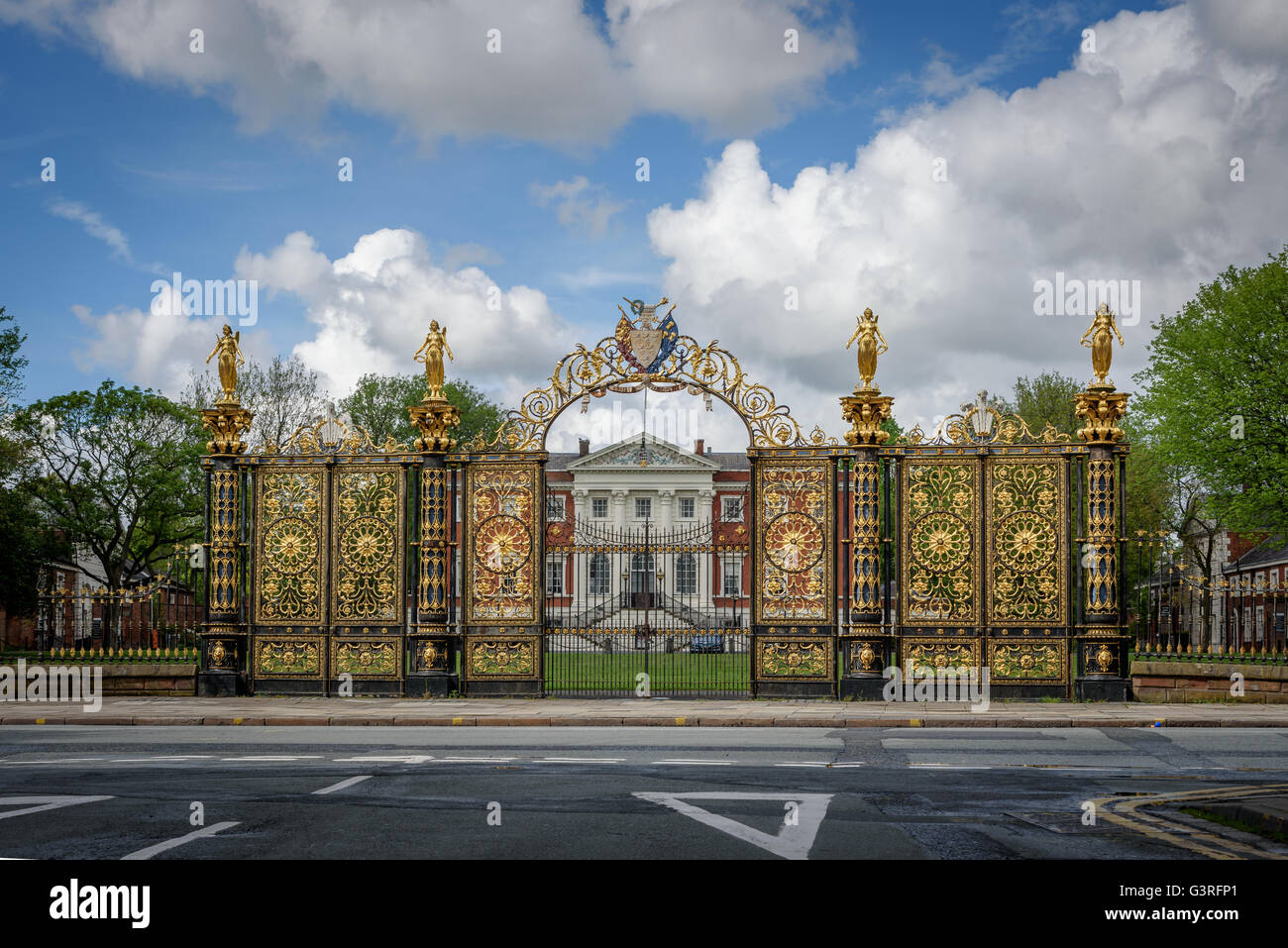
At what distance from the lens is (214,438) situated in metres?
22.8

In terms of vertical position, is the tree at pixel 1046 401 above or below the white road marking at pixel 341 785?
above

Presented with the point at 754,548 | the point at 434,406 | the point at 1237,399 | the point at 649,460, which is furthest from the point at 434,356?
the point at 649,460

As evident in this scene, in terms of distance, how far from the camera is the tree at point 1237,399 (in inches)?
1524

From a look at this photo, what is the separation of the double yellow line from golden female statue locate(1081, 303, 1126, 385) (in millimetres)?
11737

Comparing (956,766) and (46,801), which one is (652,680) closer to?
(956,766)

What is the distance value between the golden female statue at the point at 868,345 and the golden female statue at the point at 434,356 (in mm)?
7165

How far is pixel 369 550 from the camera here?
22.2 meters

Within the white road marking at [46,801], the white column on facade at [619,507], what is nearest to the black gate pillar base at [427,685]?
the white road marking at [46,801]

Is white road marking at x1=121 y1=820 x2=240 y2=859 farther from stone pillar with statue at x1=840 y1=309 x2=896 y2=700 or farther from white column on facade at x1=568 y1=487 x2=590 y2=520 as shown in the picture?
white column on facade at x1=568 y1=487 x2=590 y2=520

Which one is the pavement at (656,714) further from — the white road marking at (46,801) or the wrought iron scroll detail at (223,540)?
the white road marking at (46,801)

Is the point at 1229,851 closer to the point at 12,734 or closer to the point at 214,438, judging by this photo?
the point at 12,734

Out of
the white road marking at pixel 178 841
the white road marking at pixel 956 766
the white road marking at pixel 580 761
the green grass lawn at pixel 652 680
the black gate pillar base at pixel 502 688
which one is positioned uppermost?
the white road marking at pixel 178 841

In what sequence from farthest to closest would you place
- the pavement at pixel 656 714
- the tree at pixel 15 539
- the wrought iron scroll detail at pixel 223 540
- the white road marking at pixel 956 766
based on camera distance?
1. the tree at pixel 15 539
2. the wrought iron scroll detail at pixel 223 540
3. the pavement at pixel 656 714
4. the white road marking at pixel 956 766
